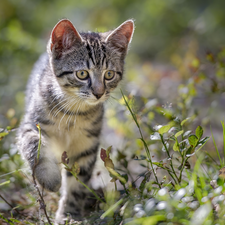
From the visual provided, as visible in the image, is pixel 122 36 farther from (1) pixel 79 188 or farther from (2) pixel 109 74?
(1) pixel 79 188

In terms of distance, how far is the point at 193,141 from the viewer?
1.50 m

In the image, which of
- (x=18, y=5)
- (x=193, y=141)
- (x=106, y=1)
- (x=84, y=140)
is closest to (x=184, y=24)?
(x=106, y=1)

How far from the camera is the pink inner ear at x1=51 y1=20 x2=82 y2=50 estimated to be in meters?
A: 2.08

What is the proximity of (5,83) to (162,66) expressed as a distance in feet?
12.6

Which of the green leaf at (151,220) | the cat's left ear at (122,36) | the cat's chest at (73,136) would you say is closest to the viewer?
the green leaf at (151,220)

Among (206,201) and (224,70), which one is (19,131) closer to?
(206,201)

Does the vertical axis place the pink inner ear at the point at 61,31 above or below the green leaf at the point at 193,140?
above

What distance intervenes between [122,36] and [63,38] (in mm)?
514

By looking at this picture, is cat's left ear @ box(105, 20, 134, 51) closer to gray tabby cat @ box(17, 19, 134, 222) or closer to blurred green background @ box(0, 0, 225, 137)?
gray tabby cat @ box(17, 19, 134, 222)

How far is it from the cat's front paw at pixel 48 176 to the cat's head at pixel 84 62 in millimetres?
584

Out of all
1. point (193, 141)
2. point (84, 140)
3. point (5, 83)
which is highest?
point (5, 83)

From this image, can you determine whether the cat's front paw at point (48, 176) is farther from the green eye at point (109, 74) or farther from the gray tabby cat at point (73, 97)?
the green eye at point (109, 74)

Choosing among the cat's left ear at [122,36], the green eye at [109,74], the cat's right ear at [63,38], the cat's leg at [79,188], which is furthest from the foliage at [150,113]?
the cat's right ear at [63,38]

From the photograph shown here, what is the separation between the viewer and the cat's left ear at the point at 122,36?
2.34 m
